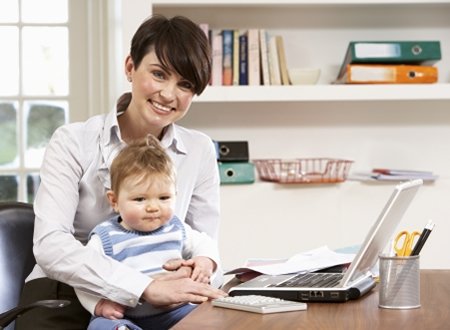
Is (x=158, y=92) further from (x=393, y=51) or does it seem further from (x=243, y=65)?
(x=393, y=51)

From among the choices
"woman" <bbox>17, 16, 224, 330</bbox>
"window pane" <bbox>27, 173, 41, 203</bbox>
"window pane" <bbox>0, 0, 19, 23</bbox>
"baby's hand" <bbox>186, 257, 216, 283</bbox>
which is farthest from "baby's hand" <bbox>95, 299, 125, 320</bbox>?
"window pane" <bbox>0, 0, 19, 23</bbox>

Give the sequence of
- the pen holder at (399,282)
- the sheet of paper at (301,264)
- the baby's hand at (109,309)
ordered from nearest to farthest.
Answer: the pen holder at (399,282)
the baby's hand at (109,309)
the sheet of paper at (301,264)

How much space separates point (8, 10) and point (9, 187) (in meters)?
0.84

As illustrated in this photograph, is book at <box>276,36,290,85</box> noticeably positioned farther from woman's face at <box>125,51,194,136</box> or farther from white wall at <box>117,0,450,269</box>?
woman's face at <box>125,51,194,136</box>

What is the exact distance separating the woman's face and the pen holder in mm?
781

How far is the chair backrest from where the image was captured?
2082 millimetres

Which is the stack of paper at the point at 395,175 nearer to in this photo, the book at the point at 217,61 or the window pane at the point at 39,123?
the book at the point at 217,61

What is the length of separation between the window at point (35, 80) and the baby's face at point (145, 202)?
235cm

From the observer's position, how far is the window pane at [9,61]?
4.27 m

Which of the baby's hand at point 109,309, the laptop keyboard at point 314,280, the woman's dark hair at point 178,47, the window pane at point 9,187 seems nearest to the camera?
the laptop keyboard at point 314,280

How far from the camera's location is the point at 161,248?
1.97m

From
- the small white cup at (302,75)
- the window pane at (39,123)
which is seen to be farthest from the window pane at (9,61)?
the small white cup at (302,75)

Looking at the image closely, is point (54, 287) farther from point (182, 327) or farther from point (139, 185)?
point (182, 327)

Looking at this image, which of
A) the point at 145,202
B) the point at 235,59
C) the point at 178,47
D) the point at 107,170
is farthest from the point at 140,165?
the point at 235,59
